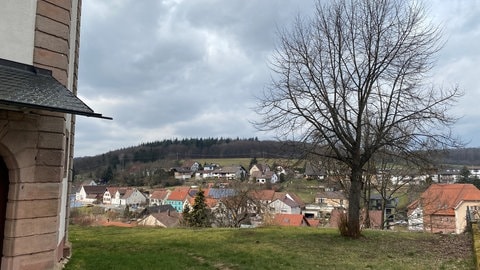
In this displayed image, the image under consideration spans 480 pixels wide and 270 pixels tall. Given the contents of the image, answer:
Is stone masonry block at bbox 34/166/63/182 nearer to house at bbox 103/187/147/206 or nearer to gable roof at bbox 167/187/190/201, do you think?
gable roof at bbox 167/187/190/201

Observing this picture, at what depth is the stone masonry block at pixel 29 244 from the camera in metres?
5.56

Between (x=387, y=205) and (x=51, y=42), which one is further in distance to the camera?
(x=387, y=205)

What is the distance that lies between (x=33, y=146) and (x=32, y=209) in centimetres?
101

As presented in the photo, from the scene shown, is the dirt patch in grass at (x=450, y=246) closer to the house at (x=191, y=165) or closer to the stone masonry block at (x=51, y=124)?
the stone masonry block at (x=51, y=124)

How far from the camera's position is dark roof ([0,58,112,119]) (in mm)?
4445

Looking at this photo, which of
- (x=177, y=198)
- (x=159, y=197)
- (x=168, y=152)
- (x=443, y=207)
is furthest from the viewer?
(x=168, y=152)

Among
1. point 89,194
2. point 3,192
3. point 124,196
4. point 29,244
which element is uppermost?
point 3,192

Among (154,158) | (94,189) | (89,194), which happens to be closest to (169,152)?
(154,158)

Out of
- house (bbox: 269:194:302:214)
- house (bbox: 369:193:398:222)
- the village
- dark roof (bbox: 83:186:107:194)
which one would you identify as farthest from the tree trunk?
dark roof (bbox: 83:186:107:194)

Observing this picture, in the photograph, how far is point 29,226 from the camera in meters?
5.76

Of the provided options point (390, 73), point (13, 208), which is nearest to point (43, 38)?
point (13, 208)

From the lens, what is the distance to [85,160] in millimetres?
101500

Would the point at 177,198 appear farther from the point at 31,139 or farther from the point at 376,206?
the point at 31,139

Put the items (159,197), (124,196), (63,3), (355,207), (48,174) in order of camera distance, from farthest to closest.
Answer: (124,196) < (159,197) < (355,207) < (63,3) < (48,174)
